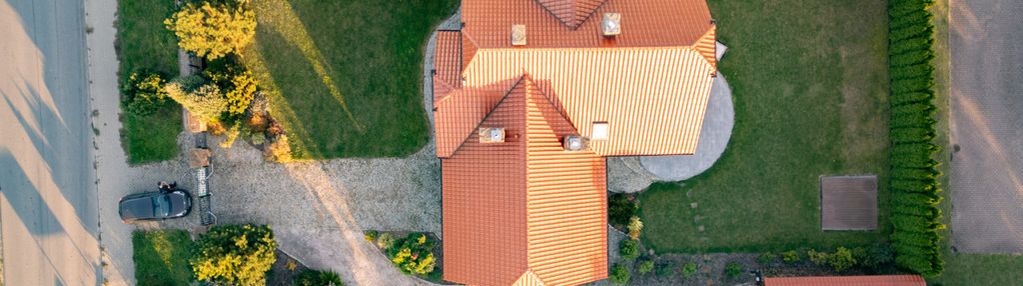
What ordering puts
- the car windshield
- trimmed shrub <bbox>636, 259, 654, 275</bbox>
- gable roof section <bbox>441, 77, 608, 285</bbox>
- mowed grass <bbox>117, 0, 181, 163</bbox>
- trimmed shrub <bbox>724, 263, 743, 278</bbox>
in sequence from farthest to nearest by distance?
mowed grass <bbox>117, 0, 181, 163</bbox> < the car windshield < trimmed shrub <bbox>724, 263, 743, 278</bbox> < trimmed shrub <bbox>636, 259, 654, 275</bbox> < gable roof section <bbox>441, 77, 608, 285</bbox>

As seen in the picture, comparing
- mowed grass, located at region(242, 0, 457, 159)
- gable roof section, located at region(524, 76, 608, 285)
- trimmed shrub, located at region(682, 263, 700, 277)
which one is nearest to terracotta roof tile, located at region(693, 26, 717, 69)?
gable roof section, located at region(524, 76, 608, 285)

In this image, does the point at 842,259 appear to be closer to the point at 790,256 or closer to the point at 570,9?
the point at 790,256

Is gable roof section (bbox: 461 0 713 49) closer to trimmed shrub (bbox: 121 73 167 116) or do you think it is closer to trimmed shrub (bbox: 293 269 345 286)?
trimmed shrub (bbox: 293 269 345 286)

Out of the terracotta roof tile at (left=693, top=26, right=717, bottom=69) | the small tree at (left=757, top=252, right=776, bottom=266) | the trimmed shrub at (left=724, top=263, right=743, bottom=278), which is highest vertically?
the terracotta roof tile at (left=693, top=26, right=717, bottom=69)

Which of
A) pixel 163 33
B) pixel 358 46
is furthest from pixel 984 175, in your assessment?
A: pixel 163 33

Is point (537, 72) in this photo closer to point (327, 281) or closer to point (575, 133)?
point (575, 133)

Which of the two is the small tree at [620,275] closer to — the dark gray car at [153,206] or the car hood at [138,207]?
the dark gray car at [153,206]

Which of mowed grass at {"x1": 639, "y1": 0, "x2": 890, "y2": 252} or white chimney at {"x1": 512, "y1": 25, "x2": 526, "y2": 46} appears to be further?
mowed grass at {"x1": 639, "y1": 0, "x2": 890, "y2": 252}
